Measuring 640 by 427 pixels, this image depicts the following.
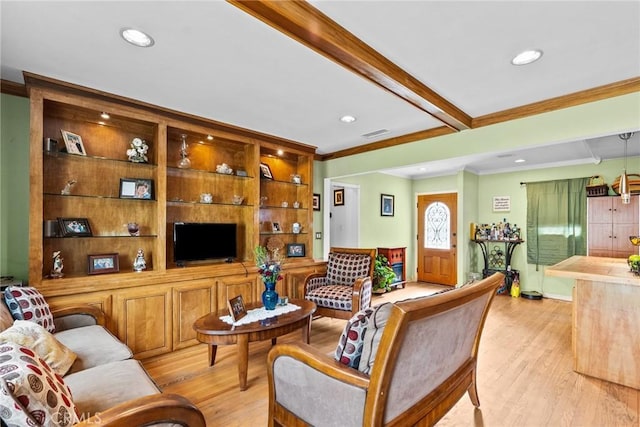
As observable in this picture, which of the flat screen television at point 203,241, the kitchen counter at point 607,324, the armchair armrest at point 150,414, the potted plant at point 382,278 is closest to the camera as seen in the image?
the armchair armrest at point 150,414

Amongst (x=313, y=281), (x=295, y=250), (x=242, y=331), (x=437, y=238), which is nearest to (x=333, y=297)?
(x=313, y=281)

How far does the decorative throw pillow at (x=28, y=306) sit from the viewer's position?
195 cm

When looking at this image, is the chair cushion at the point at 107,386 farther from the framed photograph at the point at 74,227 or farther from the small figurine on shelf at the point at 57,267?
the framed photograph at the point at 74,227

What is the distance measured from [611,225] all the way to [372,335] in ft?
17.2

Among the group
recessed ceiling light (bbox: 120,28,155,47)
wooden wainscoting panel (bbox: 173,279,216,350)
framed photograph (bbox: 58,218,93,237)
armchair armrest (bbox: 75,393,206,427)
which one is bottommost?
wooden wainscoting panel (bbox: 173,279,216,350)

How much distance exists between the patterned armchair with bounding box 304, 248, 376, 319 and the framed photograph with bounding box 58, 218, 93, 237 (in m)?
2.32

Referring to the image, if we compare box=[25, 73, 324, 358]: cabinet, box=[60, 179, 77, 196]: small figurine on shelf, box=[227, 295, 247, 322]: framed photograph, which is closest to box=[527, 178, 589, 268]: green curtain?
box=[25, 73, 324, 358]: cabinet

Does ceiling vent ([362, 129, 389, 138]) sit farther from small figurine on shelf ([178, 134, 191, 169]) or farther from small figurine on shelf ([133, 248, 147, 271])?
small figurine on shelf ([133, 248, 147, 271])

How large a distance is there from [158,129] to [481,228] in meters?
5.72

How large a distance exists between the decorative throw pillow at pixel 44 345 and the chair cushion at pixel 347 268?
2.78 m

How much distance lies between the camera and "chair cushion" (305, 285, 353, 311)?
10.9 feet

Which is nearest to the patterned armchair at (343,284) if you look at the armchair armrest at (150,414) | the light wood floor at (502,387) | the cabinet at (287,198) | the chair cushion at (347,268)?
the chair cushion at (347,268)

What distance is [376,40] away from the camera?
184cm

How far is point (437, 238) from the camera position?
661cm
